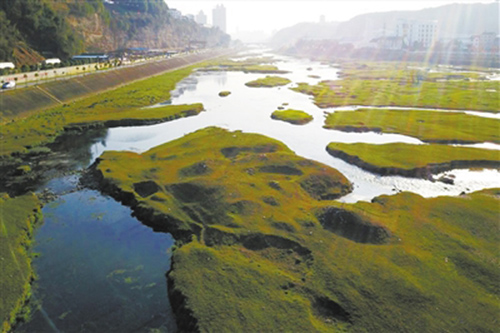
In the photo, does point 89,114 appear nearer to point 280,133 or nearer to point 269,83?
point 280,133

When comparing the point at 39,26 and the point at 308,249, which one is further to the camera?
the point at 39,26

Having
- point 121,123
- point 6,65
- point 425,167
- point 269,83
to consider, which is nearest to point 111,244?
point 425,167

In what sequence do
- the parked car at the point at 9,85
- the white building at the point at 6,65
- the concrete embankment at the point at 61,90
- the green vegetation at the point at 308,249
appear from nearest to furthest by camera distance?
1. the green vegetation at the point at 308,249
2. the concrete embankment at the point at 61,90
3. the parked car at the point at 9,85
4. the white building at the point at 6,65

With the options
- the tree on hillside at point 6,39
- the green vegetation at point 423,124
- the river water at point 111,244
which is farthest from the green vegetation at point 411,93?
the tree on hillside at point 6,39

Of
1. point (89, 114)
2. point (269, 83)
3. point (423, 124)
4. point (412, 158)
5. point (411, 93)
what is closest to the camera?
point (412, 158)

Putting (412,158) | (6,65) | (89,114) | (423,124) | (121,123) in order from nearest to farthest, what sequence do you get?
(412,158) → (423,124) → (121,123) → (89,114) → (6,65)

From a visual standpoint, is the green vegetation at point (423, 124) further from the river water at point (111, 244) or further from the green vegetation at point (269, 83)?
the green vegetation at point (269, 83)

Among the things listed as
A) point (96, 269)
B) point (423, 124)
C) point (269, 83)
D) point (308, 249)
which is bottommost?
point (96, 269)
